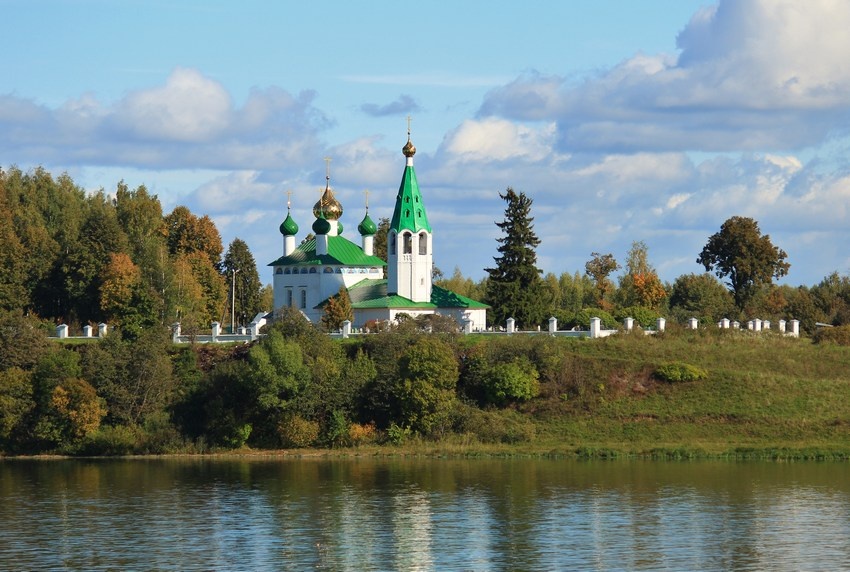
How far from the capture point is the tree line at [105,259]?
83.4 meters

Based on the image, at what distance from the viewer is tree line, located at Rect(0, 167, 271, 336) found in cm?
8338

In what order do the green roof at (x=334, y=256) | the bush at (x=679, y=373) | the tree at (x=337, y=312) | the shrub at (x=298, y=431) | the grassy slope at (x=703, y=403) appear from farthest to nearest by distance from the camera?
the green roof at (x=334, y=256) < the tree at (x=337, y=312) < the bush at (x=679, y=373) < the shrub at (x=298, y=431) < the grassy slope at (x=703, y=403)

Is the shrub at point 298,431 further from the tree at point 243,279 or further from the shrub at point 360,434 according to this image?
the tree at point 243,279

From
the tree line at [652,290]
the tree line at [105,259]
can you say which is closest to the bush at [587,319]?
the tree line at [652,290]

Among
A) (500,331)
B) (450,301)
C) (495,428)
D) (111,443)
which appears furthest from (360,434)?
(450,301)

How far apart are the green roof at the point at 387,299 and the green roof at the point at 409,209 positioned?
11.9ft

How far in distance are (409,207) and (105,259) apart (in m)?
19.0

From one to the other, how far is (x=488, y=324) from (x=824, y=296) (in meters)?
26.7

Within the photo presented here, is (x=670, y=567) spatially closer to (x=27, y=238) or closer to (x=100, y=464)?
(x=100, y=464)

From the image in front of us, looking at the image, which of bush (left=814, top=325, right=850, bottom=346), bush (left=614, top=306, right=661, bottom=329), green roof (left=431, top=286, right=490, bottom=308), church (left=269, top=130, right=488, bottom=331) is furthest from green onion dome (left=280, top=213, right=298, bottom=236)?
bush (left=814, top=325, right=850, bottom=346)

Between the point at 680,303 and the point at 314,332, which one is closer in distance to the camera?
the point at 314,332

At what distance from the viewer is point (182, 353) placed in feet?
235

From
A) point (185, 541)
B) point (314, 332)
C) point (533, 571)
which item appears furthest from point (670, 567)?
point (314, 332)

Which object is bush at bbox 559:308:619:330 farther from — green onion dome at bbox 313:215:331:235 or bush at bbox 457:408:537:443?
bush at bbox 457:408:537:443
